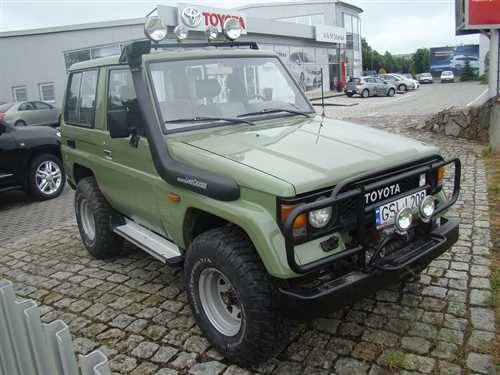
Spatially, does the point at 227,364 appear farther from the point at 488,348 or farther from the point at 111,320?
the point at 488,348

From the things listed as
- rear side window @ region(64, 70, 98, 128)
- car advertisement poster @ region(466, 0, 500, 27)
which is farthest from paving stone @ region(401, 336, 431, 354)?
car advertisement poster @ region(466, 0, 500, 27)

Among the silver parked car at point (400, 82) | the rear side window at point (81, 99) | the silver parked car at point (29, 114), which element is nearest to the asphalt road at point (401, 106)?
the silver parked car at point (400, 82)

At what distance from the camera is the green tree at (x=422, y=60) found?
73.6 metres

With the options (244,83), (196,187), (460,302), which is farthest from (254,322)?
(244,83)

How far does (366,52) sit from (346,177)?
3194 inches

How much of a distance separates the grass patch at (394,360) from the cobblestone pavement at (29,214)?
531 cm

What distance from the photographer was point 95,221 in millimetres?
5043

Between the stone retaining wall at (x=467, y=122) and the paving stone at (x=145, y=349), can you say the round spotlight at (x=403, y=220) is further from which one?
the stone retaining wall at (x=467, y=122)

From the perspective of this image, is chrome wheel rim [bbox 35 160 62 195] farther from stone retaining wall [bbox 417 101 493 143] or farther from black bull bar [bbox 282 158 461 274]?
stone retaining wall [bbox 417 101 493 143]

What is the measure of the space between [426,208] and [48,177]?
7.19m

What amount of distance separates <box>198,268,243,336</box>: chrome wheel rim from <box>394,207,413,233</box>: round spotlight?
1.16 m

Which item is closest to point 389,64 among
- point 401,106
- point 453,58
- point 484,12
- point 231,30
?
point 453,58

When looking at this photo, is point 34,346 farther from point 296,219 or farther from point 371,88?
point 371,88

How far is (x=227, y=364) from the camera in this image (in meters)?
3.27
